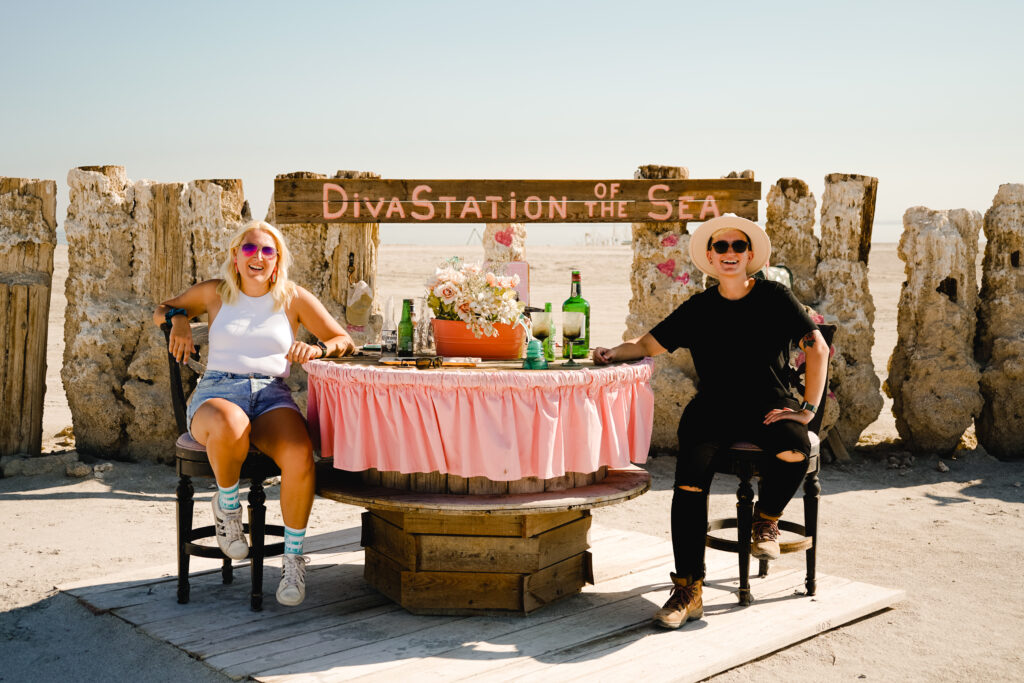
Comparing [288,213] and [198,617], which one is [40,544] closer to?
[198,617]

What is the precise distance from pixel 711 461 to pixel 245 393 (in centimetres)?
209

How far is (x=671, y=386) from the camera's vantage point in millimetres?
8000

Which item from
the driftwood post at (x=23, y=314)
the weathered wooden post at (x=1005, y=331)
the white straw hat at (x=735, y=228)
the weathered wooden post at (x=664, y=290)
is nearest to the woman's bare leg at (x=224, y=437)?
the white straw hat at (x=735, y=228)

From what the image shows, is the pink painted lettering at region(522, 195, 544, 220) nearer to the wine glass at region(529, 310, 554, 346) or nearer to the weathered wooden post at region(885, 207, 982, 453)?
the wine glass at region(529, 310, 554, 346)

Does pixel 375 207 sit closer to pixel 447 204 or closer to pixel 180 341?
pixel 447 204

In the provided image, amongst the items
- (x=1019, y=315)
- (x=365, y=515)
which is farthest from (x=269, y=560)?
(x=1019, y=315)

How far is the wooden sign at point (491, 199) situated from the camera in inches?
274

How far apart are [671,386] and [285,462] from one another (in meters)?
4.22

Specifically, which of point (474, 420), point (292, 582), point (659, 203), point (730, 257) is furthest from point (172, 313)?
point (659, 203)

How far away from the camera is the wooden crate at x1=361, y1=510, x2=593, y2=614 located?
4.52m

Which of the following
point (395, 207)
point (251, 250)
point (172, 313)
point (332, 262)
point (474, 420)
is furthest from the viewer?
point (332, 262)

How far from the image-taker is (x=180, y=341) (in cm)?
486

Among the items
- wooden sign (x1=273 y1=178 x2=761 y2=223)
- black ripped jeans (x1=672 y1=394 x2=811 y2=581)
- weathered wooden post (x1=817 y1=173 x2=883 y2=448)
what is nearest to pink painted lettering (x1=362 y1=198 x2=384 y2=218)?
wooden sign (x1=273 y1=178 x2=761 y2=223)

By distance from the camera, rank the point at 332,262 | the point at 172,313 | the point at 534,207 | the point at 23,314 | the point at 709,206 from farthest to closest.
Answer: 1. the point at 332,262
2. the point at 23,314
3. the point at 709,206
4. the point at 534,207
5. the point at 172,313
